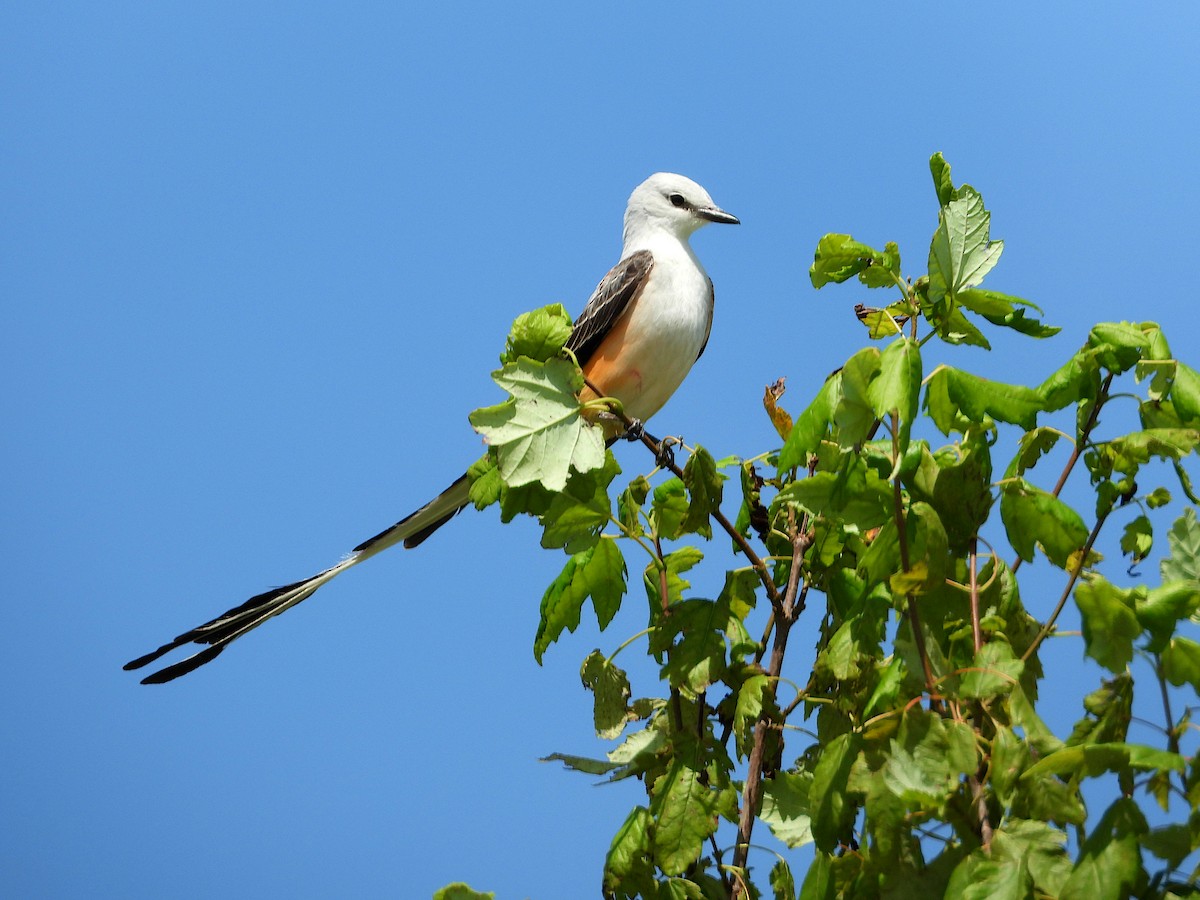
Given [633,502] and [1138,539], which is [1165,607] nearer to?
[1138,539]

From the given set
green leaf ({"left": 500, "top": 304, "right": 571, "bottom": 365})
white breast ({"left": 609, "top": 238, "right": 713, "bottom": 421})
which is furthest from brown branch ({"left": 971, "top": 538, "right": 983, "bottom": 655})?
white breast ({"left": 609, "top": 238, "right": 713, "bottom": 421})

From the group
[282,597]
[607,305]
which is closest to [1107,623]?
[282,597]

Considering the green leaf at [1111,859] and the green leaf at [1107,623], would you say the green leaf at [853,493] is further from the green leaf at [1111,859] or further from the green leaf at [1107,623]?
the green leaf at [1111,859]

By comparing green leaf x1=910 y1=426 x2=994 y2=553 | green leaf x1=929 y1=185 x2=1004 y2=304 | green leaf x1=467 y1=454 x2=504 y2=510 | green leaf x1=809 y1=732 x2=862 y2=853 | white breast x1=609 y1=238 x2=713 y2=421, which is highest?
white breast x1=609 y1=238 x2=713 y2=421

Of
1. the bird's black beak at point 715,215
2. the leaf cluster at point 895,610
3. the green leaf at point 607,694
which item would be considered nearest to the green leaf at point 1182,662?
the leaf cluster at point 895,610

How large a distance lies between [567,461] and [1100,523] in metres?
0.65

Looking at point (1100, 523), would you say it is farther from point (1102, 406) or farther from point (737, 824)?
point (737, 824)

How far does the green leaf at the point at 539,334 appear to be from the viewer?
1469 millimetres

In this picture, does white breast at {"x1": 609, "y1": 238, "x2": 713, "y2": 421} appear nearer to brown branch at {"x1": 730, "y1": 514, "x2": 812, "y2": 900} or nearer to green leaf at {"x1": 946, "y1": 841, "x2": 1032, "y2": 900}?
brown branch at {"x1": 730, "y1": 514, "x2": 812, "y2": 900}

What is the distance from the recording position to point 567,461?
1427 millimetres

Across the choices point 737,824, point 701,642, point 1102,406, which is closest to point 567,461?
point 701,642

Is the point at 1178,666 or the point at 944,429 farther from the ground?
the point at 944,429

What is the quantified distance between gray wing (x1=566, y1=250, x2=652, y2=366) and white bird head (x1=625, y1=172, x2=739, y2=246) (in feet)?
1.05

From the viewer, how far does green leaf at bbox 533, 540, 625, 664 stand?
161 cm
